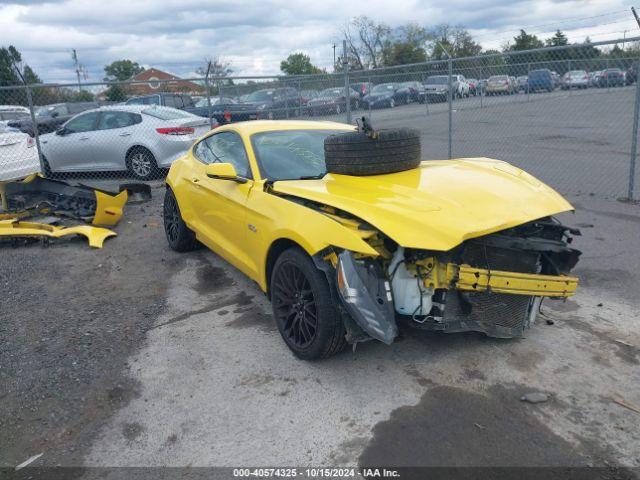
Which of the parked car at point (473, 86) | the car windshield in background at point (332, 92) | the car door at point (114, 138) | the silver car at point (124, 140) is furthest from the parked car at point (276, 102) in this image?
the parked car at point (473, 86)

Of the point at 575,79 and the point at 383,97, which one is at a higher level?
the point at 575,79

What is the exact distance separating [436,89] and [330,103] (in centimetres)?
248

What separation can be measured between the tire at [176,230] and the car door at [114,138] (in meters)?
4.97

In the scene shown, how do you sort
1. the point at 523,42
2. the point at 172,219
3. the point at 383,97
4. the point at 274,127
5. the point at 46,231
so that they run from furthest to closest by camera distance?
the point at 523,42
the point at 383,97
the point at 46,231
the point at 172,219
the point at 274,127

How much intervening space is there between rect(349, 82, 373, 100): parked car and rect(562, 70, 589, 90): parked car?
393cm

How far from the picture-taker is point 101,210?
762 centimetres

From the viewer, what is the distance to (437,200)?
3447 mm

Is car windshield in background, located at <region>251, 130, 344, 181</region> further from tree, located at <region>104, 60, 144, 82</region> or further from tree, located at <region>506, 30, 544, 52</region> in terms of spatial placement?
tree, located at <region>104, 60, 144, 82</region>

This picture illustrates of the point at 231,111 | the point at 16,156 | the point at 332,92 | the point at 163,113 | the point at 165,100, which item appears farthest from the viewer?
the point at 165,100

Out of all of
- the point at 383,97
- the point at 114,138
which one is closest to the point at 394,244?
the point at 114,138

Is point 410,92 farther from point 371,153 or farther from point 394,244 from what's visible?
point 394,244

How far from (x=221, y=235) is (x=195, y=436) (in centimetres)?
232

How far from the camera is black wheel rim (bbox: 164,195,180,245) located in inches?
247

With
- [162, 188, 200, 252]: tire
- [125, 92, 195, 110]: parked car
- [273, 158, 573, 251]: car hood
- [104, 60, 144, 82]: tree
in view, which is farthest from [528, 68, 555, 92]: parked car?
[104, 60, 144, 82]: tree
